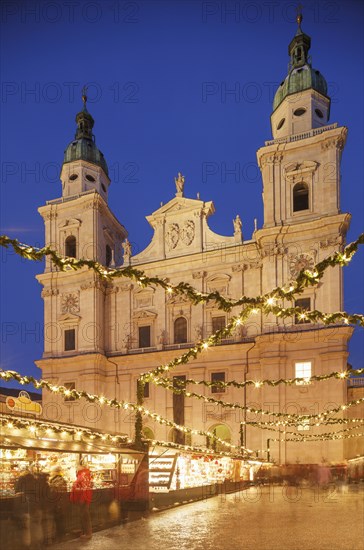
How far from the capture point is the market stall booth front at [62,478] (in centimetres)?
1152

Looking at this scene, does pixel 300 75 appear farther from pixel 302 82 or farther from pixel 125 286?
pixel 125 286

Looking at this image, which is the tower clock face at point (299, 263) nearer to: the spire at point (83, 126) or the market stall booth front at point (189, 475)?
the market stall booth front at point (189, 475)

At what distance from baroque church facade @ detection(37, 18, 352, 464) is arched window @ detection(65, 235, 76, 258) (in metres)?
0.09

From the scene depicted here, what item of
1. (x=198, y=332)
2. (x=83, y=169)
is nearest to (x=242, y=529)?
(x=198, y=332)

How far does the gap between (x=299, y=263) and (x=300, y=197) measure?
503cm

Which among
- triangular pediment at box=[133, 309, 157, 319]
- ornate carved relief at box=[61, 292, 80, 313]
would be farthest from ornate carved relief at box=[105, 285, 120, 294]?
triangular pediment at box=[133, 309, 157, 319]

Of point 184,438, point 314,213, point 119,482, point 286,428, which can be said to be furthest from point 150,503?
point 314,213

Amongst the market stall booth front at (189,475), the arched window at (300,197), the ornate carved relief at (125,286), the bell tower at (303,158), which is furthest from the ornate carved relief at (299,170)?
the market stall booth front at (189,475)

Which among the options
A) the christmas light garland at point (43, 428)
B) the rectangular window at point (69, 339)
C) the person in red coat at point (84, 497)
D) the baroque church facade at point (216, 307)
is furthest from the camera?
the rectangular window at point (69, 339)

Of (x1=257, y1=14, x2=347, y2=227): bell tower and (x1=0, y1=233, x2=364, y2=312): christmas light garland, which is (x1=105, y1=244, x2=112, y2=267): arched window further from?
(x1=0, y1=233, x2=364, y2=312): christmas light garland

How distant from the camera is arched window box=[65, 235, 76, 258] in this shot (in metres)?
46.5

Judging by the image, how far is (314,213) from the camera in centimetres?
3894

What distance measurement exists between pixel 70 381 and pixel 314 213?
22146 millimetres

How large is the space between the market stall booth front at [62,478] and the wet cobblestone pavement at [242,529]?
Result: 667 mm
